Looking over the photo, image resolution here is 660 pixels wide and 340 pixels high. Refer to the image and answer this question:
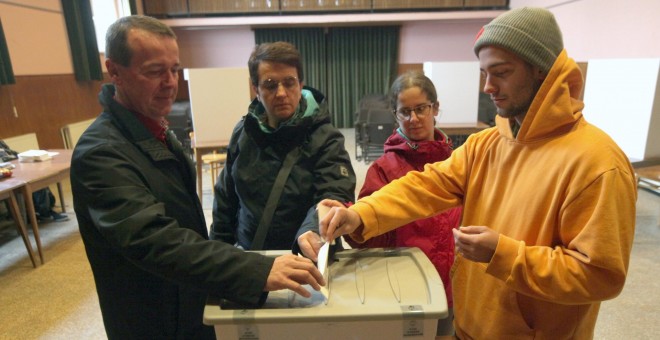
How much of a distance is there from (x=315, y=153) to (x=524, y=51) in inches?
26.5

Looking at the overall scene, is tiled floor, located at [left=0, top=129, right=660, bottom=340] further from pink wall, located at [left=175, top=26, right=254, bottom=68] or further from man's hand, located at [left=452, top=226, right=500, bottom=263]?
pink wall, located at [left=175, top=26, right=254, bottom=68]

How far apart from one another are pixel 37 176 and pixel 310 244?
308 centimetres

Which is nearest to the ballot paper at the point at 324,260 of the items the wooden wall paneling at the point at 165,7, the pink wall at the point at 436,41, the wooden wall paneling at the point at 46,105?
the wooden wall paneling at the point at 46,105

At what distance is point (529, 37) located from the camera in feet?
2.64

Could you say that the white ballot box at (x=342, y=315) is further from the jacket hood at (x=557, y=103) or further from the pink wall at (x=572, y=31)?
the pink wall at (x=572, y=31)

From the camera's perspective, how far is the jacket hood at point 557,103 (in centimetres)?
80

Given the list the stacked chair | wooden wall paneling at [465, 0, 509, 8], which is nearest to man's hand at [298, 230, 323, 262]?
the stacked chair

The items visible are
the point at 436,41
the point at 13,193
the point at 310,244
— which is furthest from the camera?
the point at 436,41

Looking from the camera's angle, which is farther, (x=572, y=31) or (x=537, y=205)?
(x=572, y=31)

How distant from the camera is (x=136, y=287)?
990 millimetres

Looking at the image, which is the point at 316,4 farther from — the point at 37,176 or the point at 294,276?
the point at 294,276

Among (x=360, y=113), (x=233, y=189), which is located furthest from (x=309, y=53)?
(x=233, y=189)

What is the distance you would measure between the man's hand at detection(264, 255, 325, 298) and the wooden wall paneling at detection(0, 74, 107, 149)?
→ 17.3ft

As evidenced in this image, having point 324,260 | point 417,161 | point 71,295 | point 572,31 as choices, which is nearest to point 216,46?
point 572,31
